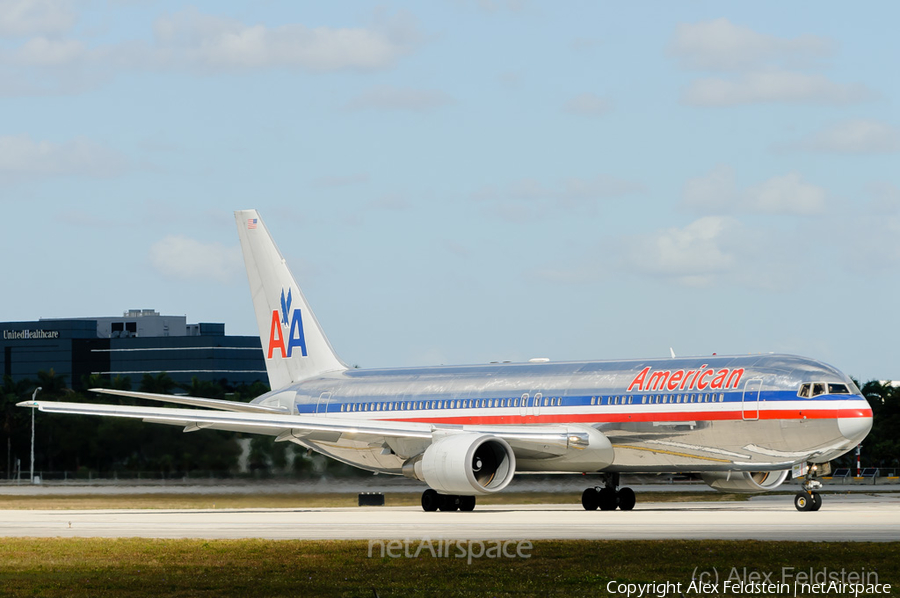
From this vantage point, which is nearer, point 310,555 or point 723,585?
point 723,585

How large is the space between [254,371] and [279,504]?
132649 millimetres

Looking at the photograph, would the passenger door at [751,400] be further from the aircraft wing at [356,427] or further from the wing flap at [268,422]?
the wing flap at [268,422]

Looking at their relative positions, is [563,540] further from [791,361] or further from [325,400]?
[325,400]

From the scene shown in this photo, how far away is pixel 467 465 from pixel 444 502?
2.74 meters

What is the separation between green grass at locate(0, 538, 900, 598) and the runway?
233 centimetres

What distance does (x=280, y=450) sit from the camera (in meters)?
43.3

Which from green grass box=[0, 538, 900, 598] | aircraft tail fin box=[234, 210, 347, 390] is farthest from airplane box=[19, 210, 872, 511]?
green grass box=[0, 538, 900, 598]

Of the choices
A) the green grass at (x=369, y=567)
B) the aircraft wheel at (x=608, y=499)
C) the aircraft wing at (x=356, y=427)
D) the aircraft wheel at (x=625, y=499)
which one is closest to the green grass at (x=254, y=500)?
the aircraft wing at (x=356, y=427)

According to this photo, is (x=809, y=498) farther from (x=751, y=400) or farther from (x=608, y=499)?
(x=608, y=499)

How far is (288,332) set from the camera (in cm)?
4591

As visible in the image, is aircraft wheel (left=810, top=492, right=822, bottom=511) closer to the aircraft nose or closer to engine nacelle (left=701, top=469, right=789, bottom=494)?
the aircraft nose

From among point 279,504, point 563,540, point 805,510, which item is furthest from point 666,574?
point 279,504

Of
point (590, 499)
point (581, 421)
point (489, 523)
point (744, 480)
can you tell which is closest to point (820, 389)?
point (744, 480)

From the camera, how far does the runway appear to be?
24.1 m
